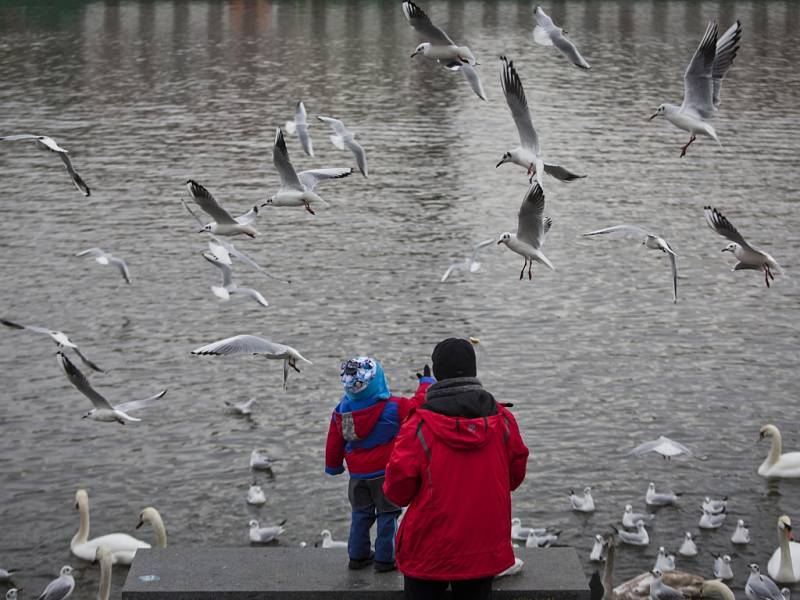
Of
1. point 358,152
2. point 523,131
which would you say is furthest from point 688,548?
point 358,152

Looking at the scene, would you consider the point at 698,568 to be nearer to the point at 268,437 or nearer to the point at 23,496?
the point at 268,437

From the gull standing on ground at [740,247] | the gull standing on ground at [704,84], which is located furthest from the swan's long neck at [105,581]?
the gull standing on ground at [704,84]

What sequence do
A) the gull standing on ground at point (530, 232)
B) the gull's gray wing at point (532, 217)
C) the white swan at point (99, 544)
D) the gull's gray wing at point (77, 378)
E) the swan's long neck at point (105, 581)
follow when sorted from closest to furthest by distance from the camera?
the swan's long neck at point (105, 581)
the gull's gray wing at point (77, 378)
the white swan at point (99, 544)
the gull's gray wing at point (532, 217)
the gull standing on ground at point (530, 232)

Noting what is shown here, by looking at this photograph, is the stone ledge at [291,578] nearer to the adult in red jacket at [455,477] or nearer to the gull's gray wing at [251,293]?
the adult in red jacket at [455,477]

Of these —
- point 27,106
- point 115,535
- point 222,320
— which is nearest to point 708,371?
point 222,320

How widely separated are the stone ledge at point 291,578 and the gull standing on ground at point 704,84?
6.51 m

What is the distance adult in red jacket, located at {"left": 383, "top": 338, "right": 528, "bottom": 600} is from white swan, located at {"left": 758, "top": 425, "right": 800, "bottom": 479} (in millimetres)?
9405

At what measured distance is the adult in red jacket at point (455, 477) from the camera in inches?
324

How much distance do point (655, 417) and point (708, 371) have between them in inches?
86.4

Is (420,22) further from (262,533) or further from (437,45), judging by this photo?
(262,533)

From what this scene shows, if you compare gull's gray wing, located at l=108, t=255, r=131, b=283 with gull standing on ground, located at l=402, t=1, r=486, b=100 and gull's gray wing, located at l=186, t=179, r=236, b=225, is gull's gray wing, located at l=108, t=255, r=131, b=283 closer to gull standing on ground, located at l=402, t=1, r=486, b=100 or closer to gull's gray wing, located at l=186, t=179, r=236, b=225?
gull's gray wing, located at l=186, t=179, r=236, b=225

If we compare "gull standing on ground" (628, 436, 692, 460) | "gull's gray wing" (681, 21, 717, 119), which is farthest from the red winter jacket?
"gull standing on ground" (628, 436, 692, 460)

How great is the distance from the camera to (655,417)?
1912 centimetres

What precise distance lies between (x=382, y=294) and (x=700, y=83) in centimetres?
987
